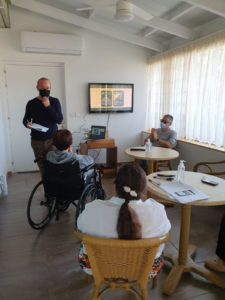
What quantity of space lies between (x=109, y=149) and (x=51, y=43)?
2151 millimetres

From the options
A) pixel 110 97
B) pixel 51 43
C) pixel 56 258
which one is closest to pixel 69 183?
pixel 56 258

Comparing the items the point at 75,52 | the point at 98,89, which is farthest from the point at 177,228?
the point at 75,52

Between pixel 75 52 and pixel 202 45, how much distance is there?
86.7 inches

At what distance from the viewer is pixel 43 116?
2.59 metres

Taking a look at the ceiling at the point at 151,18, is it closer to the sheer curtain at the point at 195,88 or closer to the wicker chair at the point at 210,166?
the sheer curtain at the point at 195,88

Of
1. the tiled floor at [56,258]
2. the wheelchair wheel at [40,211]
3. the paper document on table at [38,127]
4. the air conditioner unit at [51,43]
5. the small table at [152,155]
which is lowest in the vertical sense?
the tiled floor at [56,258]

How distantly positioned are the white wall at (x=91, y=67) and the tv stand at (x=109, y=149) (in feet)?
2.08

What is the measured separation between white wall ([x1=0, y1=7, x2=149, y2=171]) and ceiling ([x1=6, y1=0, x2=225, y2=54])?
0.35 metres

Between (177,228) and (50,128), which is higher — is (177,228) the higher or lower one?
the lower one

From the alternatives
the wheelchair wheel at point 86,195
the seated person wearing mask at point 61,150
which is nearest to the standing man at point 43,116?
the seated person wearing mask at point 61,150

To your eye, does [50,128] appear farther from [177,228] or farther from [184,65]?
[184,65]

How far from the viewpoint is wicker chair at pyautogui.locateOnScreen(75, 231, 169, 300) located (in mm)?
969

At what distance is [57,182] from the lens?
207 centimetres

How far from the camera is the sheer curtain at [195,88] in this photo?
3029 millimetres
